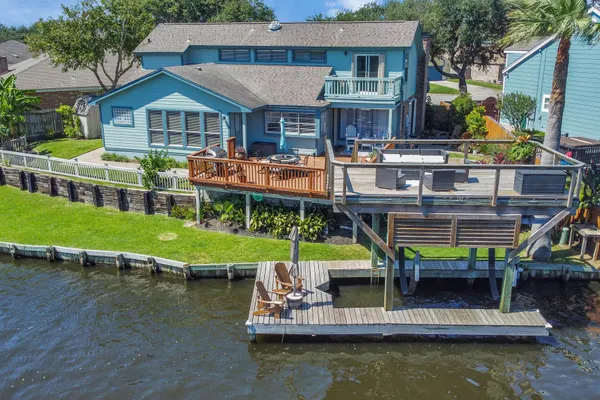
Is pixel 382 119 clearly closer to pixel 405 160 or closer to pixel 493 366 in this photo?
pixel 405 160

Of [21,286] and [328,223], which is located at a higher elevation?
[328,223]

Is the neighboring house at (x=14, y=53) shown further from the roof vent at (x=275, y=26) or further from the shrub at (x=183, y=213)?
the shrub at (x=183, y=213)

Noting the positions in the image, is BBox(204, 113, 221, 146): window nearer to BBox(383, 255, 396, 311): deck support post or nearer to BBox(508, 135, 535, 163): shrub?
BBox(383, 255, 396, 311): deck support post

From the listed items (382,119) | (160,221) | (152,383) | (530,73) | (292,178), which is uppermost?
(530,73)

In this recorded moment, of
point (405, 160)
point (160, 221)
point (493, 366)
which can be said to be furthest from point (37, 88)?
point (493, 366)

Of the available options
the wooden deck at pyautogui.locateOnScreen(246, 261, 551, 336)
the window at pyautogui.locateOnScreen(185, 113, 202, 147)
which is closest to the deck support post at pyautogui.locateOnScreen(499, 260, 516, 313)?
the wooden deck at pyautogui.locateOnScreen(246, 261, 551, 336)

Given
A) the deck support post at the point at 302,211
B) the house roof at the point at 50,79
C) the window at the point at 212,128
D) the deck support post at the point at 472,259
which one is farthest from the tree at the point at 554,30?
the house roof at the point at 50,79
